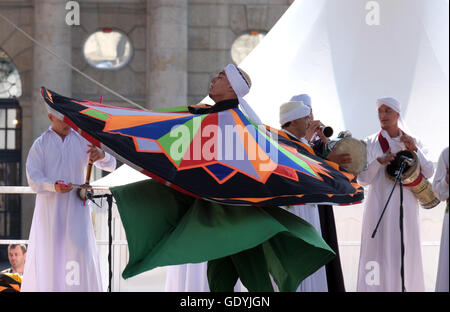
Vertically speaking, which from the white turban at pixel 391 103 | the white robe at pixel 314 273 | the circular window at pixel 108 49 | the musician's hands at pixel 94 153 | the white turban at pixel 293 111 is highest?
the circular window at pixel 108 49

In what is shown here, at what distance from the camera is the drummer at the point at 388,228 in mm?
5809

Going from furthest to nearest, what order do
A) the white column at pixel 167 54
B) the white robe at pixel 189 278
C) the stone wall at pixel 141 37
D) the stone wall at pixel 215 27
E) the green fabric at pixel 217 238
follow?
the stone wall at pixel 215 27 < the stone wall at pixel 141 37 < the white column at pixel 167 54 < the white robe at pixel 189 278 < the green fabric at pixel 217 238

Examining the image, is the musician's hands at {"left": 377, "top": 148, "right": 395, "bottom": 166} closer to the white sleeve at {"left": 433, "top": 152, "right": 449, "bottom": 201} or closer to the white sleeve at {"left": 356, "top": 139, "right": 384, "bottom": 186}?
the white sleeve at {"left": 356, "top": 139, "right": 384, "bottom": 186}

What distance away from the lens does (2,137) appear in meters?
14.2

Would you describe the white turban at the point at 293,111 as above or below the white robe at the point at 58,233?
above

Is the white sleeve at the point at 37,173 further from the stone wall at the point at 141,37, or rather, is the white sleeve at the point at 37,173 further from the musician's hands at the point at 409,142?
the stone wall at the point at 141,37

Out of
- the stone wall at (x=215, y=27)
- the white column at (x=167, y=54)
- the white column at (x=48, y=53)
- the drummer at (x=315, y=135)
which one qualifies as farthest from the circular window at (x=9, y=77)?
the drummer at (x=315, y=135)

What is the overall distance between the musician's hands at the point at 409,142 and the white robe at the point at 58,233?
7.65ft

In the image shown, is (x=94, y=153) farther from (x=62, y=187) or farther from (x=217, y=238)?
(x=217, y=238)

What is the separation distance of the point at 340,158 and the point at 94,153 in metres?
1.68

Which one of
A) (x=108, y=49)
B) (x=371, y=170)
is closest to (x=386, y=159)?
(x=371, y=170)

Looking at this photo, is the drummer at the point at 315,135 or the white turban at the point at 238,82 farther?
the drummer at the point at 315,135

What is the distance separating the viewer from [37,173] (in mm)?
5402

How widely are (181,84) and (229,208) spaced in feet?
32.6
